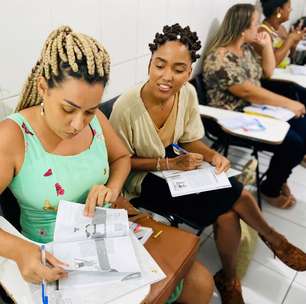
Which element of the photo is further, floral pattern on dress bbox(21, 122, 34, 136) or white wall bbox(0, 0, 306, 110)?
white wall bbox(0, 0, 306, 110)

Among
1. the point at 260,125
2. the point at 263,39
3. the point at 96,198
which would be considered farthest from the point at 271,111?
the point at 96,198

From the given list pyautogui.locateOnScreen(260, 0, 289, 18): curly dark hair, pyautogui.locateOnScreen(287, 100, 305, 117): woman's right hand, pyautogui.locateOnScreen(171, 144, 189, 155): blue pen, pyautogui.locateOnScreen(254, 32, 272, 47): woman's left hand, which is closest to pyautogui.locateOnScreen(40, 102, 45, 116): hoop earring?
pyautogui.locateOnScreen(171, 144, 189, 155): blue pen

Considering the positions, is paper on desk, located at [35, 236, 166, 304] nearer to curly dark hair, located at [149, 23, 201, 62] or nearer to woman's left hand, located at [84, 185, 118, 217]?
woman's left hand, located at [84, 185, 118, 217]

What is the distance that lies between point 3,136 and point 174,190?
74 cm

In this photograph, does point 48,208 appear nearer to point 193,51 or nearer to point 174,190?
point 174,190

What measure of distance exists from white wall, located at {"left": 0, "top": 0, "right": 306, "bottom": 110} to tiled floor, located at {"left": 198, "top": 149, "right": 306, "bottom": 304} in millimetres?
1216

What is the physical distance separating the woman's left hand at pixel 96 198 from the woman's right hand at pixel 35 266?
0.20m

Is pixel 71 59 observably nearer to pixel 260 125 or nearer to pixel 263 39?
pixel 260 125

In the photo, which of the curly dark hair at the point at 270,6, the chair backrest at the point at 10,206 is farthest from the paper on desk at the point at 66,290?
the curly dark hair at the point at 270,6

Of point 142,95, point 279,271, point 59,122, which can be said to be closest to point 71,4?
point 142,95

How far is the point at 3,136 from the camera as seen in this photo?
928 mm

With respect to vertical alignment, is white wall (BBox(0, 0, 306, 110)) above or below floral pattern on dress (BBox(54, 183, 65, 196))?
above

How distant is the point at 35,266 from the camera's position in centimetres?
79

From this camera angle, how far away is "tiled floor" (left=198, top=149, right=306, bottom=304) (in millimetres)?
1717
